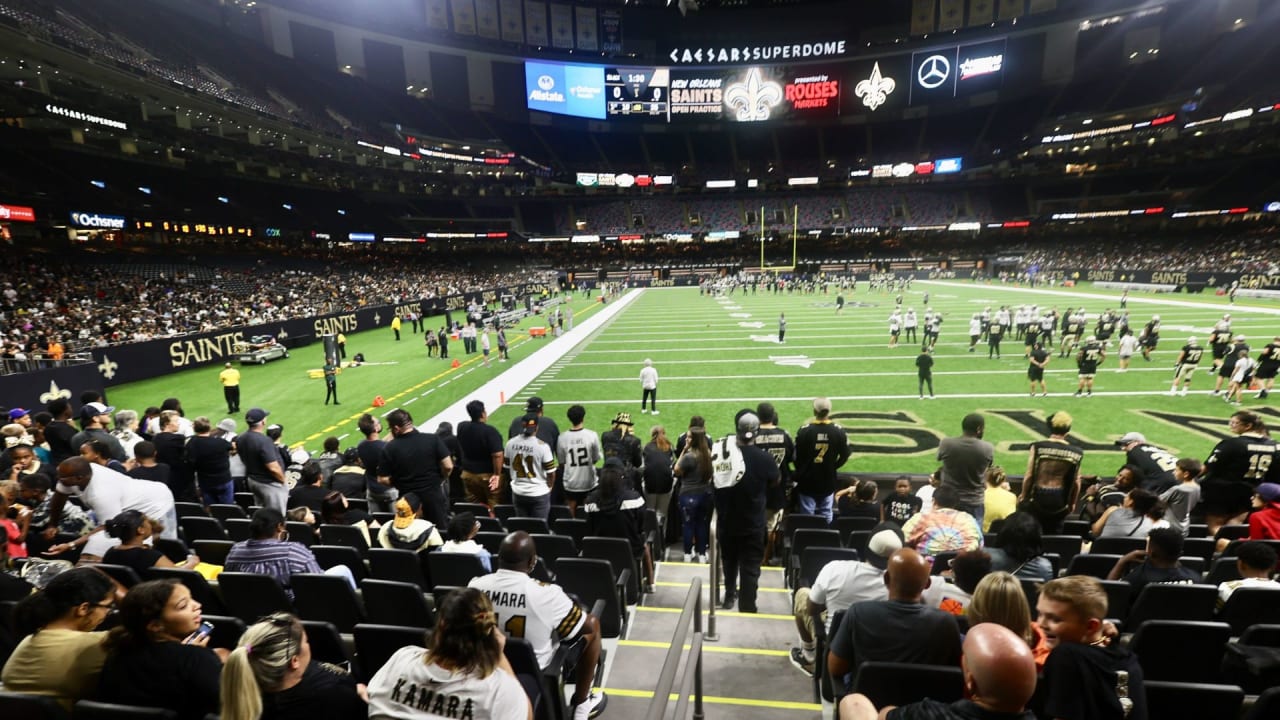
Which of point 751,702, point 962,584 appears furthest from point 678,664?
point 962,584

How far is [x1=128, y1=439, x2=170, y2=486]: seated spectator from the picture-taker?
6.42 metres

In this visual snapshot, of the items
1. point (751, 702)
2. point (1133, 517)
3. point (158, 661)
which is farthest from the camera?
point (1133, 517)

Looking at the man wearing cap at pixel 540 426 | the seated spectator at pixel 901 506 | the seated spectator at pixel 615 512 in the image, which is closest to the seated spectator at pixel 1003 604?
the seated spectator at pixel 615 512

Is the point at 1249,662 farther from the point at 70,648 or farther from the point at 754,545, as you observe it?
the point at 70,648

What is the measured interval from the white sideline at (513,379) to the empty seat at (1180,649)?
11954 mm

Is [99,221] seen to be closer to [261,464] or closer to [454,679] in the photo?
[261,464]

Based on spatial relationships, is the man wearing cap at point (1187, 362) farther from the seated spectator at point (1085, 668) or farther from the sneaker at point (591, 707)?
the sneaker at point (591, 707)

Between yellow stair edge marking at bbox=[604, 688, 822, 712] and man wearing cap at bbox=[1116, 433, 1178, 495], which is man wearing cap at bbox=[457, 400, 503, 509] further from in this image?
man wearing cap at bbox=[1116, 433, 1178, 495]

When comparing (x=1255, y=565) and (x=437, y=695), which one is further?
(x=1255, y=565)

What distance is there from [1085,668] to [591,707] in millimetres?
2880

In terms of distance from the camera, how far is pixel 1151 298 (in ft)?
122

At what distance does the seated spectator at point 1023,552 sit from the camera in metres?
4.20

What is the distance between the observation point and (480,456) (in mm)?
7930

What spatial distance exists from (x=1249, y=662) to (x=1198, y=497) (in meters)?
4.40
